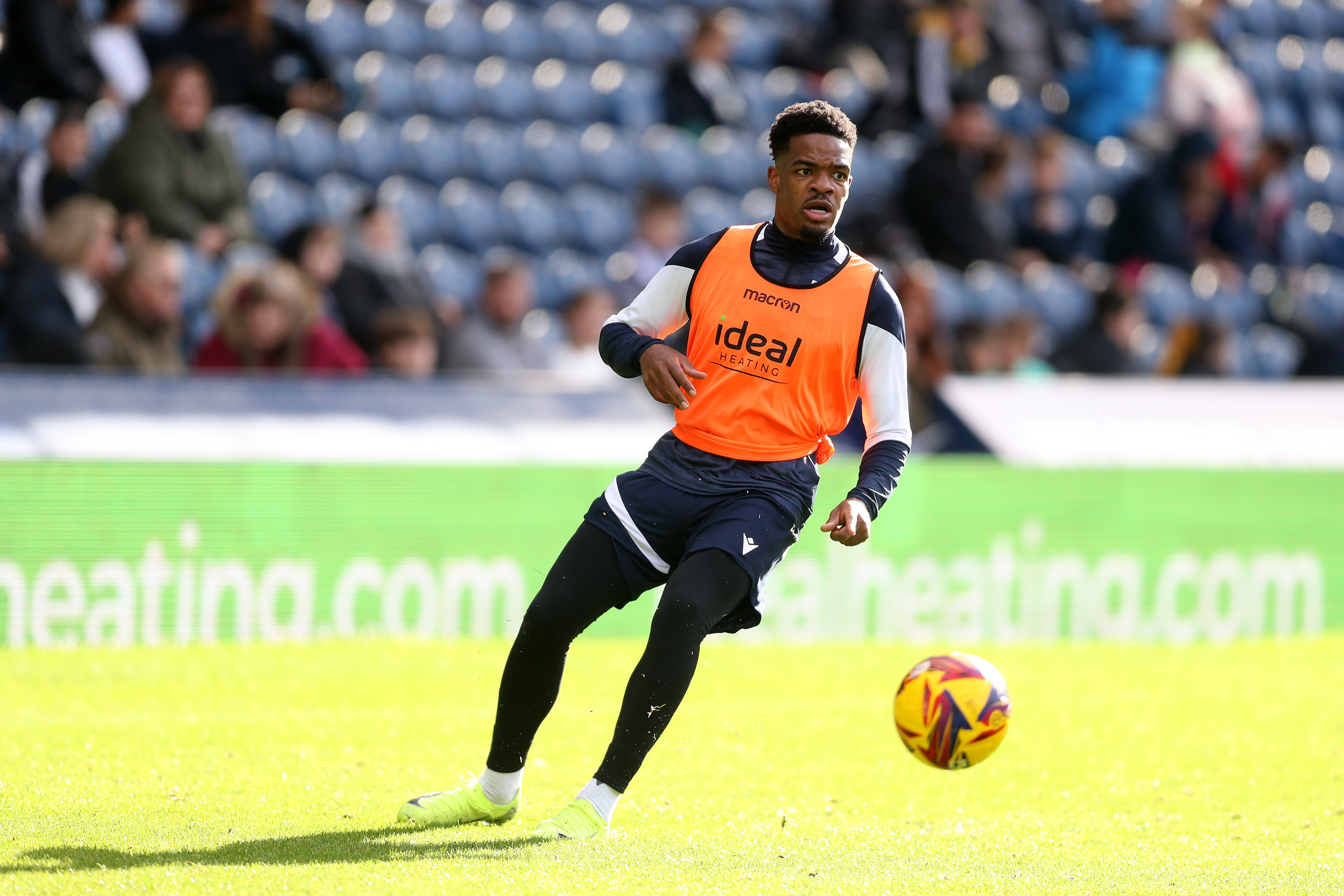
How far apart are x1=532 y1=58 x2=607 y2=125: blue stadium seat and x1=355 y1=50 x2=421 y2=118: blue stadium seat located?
1.13 meters

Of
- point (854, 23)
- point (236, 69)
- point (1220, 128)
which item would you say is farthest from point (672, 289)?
point (1220, 128)

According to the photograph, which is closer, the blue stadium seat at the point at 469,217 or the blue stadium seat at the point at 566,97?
the blue stadium seat at the point at 469,217

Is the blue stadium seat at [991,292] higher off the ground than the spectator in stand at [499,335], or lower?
higher

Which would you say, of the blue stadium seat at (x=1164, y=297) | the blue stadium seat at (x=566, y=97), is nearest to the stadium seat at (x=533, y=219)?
the blue stadium seat at (x=566, y=97)

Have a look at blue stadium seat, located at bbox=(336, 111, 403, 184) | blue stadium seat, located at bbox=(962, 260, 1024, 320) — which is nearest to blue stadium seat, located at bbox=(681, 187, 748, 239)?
blue stadium seat, located at bbox=(962, 260, 1024, 320)

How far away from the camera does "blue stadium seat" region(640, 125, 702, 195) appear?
14195 millimetres

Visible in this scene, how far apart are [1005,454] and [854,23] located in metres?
6.71

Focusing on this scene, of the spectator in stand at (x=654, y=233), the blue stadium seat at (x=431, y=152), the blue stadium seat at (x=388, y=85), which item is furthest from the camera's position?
the blue stadium seat at (x=388, y=85)

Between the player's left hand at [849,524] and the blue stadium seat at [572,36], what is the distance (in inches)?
434

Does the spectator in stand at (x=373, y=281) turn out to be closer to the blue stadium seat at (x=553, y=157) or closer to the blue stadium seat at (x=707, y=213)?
the blue stadium seat at (x=553, y=157)

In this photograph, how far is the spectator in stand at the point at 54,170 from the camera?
10453mm

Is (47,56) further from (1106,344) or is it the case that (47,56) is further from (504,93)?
(1106,344)

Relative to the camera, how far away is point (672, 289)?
5176 millimetres

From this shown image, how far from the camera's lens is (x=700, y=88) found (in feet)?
47.5
